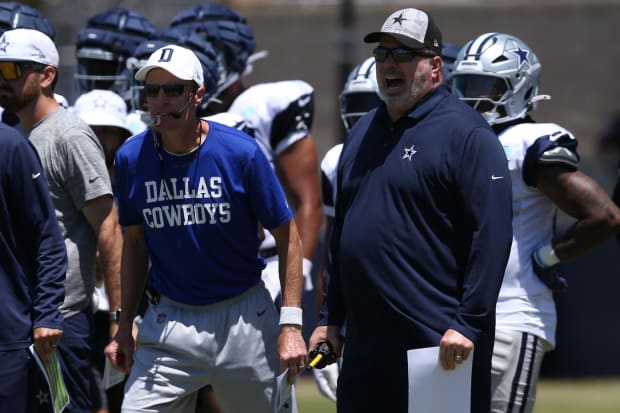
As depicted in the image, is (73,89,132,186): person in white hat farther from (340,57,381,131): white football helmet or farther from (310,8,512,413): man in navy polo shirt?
(310,8,512,413): man in navy polo shirt

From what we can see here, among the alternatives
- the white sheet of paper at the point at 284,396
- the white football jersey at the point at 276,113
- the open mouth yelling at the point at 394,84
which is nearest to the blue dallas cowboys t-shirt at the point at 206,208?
the white sheet of paper at the point at 284,396

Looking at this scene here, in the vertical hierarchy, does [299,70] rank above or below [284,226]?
below

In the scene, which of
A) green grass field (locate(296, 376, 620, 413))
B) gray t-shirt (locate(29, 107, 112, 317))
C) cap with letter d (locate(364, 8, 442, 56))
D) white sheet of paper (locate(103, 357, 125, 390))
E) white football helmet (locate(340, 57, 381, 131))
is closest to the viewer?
cap with letter d (locate(364, 8, 442, 56))

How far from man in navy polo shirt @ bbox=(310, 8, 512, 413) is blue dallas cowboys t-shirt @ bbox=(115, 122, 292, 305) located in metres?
0.50

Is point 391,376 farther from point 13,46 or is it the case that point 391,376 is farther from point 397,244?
point 13,46

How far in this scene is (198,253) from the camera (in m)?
5.81

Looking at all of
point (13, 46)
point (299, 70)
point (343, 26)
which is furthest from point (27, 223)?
point (299, 70)

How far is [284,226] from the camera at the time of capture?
5.83m

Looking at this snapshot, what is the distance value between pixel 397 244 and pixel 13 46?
2.23 metres

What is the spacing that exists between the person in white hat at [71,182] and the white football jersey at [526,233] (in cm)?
181

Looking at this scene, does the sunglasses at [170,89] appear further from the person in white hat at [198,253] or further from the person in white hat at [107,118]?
the person in white hat at [107,118]

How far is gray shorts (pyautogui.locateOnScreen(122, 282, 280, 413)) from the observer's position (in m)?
5.78

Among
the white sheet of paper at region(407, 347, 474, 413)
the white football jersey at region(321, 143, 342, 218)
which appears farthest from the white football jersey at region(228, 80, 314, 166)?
the white sheet of paper at region(407, 347, 474, 413)

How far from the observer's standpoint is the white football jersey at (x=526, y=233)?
618 cm
